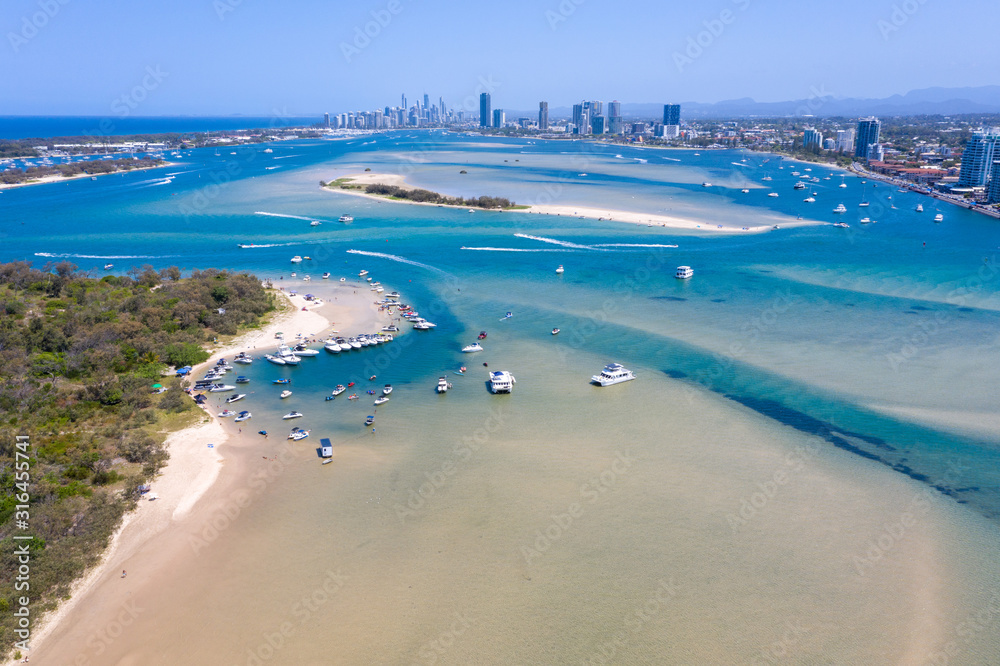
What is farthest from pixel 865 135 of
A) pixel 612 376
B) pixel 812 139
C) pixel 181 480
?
pixel 181 480

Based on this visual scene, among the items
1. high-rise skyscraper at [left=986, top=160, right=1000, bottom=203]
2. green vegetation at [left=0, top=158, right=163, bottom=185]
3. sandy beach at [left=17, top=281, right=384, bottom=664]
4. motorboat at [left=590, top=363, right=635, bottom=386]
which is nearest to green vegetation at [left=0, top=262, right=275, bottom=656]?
sandy beach at [left=17, top=281, right=384, bottom=664]

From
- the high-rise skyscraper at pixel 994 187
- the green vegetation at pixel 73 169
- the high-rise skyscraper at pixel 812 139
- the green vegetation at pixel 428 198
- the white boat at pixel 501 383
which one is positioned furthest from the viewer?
the high-rise skyscraper at pixel 812 139

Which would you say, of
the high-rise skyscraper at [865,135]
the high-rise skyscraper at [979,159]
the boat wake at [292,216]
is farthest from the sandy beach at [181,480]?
the high-rise skyscraper at [865,135]

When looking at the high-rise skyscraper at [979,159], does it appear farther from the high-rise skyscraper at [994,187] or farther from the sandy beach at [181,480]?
the sandy beach at [181,480]

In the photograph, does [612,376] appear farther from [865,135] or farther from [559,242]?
[865,135]

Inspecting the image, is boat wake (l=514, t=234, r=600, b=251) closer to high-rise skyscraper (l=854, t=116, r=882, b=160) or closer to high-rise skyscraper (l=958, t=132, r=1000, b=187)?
high-rise skyscraper (l=958, t=132, r=1000, b=187)
